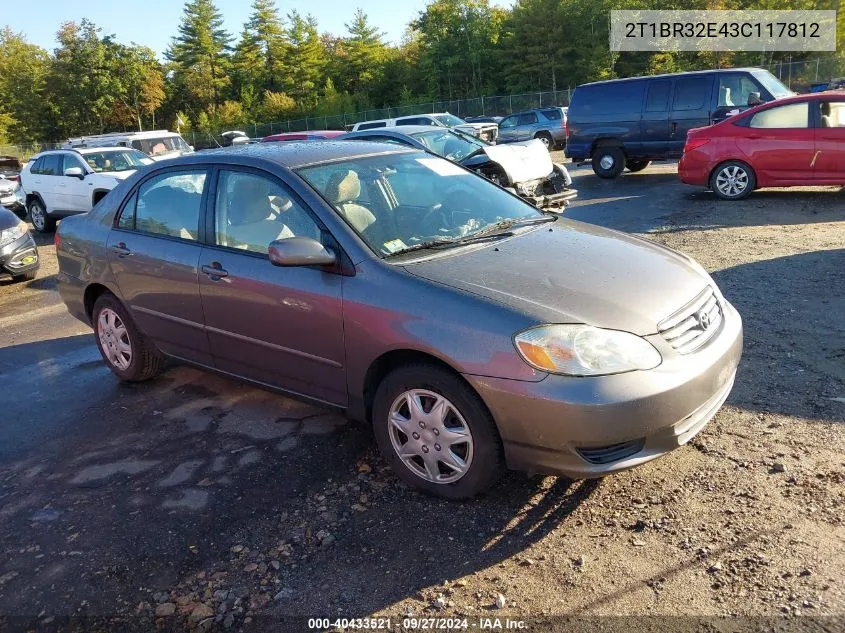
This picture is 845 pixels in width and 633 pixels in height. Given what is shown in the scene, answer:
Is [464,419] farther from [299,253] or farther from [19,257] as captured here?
[19,257]

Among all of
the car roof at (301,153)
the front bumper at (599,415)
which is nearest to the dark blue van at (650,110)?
the car roof at (301,153)

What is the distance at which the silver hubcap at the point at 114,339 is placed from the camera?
5.15 m

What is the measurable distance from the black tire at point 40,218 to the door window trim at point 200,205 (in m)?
11.3

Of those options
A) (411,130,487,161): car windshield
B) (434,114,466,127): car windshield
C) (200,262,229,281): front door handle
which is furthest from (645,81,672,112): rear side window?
(200,262,229,281): front door handle

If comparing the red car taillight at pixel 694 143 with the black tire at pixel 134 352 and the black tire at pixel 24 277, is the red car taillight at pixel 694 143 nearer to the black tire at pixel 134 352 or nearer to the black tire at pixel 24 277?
the black tire at pixel 134 352

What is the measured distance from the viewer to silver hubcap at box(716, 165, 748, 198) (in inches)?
424

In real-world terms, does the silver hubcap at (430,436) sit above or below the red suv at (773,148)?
below

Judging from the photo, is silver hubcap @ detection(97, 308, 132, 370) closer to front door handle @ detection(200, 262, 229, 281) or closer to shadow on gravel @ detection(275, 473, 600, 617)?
front door handle @ detection(200, 262, 229, 281)

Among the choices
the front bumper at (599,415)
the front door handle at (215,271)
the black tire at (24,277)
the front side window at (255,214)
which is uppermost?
the front side window at (255,214)

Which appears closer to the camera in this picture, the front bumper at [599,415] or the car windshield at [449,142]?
the front bumper at [599,415]

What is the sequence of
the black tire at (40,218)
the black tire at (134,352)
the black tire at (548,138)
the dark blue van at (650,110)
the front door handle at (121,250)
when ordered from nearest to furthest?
the front door handle at (121,250)
the black tire at (134,352)
the dark blue van at (650,110)
the black tire at (40,218)
the black tire at (548,138)

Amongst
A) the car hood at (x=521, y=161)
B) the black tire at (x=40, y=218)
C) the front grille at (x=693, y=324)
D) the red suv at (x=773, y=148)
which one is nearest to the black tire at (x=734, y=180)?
the red suv at (x=773, y=148)

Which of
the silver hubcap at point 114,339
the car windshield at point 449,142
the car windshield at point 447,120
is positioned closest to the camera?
the silver hubcap at point 114,339

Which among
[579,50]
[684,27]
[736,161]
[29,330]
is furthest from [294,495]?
[579,50]
